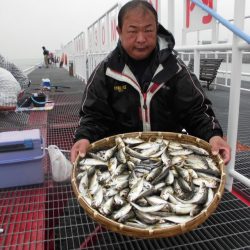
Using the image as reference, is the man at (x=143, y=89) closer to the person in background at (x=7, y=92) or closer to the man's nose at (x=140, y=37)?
the man's nose at (x=140, y=37)

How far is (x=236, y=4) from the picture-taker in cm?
205

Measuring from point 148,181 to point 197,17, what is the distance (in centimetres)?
150

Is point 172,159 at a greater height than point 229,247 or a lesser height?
greater

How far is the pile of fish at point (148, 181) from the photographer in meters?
1.53

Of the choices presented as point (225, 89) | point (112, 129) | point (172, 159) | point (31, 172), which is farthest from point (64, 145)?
point (225, 89)

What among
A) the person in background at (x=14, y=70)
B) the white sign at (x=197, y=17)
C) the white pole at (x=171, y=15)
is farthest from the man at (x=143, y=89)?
the person in background at (x=14, y=70)

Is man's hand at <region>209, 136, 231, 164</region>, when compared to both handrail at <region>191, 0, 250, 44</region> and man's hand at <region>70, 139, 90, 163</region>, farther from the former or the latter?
man's hand at <region>70, 139, 90, 163</region>

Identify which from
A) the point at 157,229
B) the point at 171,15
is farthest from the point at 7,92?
the point at 157,229

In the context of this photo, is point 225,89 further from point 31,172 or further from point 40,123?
point 31,172

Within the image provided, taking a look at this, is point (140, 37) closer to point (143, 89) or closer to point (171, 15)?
point (143, 89)

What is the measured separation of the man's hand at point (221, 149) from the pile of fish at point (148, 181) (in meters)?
0.07

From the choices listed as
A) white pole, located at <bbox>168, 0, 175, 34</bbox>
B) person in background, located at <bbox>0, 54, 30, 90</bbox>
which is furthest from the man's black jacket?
person in background, located at <bbox>0, 54, 30, 90</bbox>

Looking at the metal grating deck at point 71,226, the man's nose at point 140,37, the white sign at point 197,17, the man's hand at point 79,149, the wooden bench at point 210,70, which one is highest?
the white sign at point 197,17

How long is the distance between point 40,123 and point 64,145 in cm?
136
